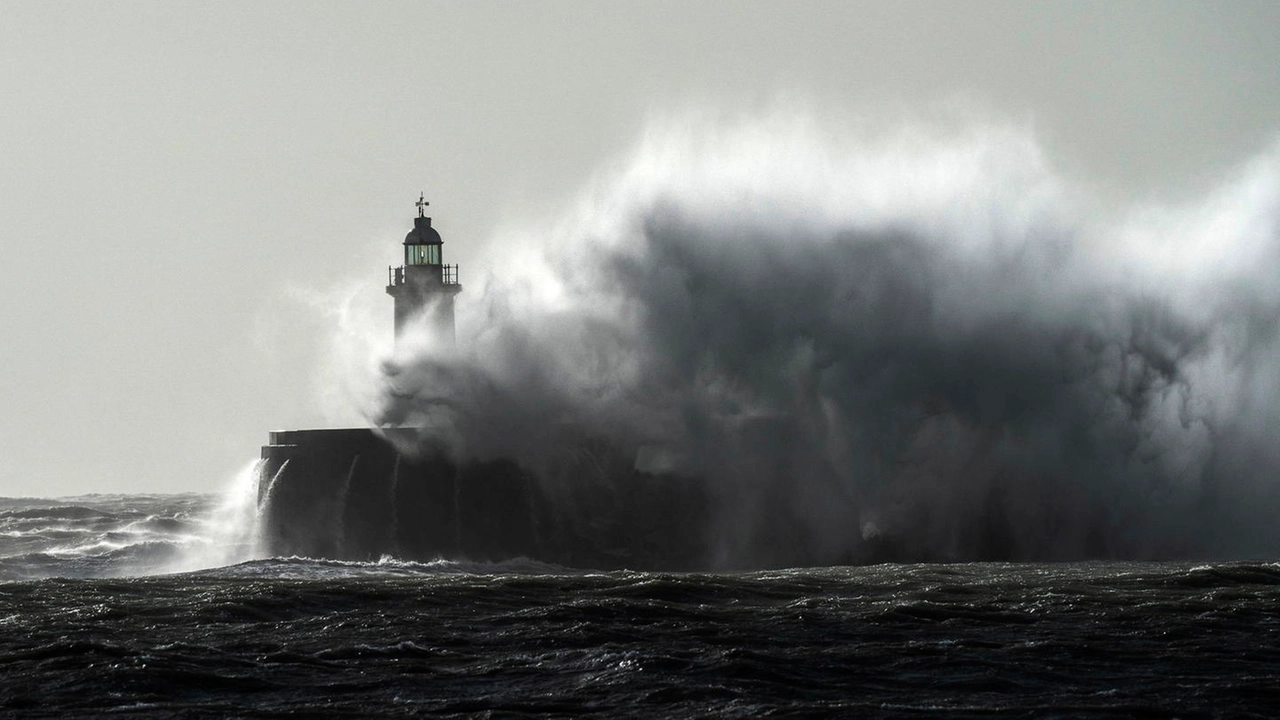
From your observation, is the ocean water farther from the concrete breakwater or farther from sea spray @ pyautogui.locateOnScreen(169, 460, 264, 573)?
sea spray @ pyautogui.locateOnScreen(169, 460, 264, 573)

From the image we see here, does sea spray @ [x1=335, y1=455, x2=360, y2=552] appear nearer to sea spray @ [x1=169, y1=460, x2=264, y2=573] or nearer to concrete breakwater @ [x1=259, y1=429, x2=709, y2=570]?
concrete breakwater @ [x1=259, y1=429, x2=709, y2=570]

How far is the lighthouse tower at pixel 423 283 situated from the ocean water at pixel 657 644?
42.7 feet

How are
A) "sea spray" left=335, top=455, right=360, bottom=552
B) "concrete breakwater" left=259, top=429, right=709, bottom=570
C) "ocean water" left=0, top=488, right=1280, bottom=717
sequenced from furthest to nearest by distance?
"sea spray" left=335, top=455, right=360, bottom=552, "concrete breakwater" left=259, top=429, right=709, bottom=570, "ocean water" left=0, top=488, right=1280, bottom=717

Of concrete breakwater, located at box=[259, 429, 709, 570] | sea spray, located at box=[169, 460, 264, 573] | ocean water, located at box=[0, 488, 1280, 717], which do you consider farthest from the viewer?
sea spray, located at box=[169, 460, 264, 573]

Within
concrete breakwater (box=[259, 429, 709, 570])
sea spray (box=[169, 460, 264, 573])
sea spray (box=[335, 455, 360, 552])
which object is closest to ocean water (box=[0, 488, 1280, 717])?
concrete breakwater (box=[259, 429, 709, 570])

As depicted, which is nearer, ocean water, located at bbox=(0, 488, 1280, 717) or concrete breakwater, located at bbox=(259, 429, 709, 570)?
ocean water, located at bbox=(0, 488, 1280, 717)

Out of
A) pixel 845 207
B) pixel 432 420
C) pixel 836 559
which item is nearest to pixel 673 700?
pixel 836 559

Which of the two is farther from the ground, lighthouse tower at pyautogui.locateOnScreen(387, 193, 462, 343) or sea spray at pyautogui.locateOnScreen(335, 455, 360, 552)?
lighthouse tower at pyautogui.locateOnScreen(387, 193, 462, 343)

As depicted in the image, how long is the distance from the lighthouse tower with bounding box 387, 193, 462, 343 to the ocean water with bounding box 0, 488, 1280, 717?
42.7 feet

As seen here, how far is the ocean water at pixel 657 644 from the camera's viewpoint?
1457 centimetres

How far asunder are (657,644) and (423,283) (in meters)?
21.6

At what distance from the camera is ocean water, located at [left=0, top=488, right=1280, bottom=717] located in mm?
14570

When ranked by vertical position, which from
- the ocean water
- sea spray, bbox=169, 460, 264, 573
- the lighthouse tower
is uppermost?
the lighthouse tower

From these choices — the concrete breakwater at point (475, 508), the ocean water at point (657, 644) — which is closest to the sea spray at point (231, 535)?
the concrete breakwater at point (475, 508)
